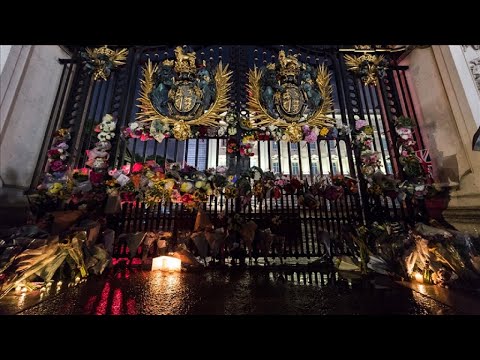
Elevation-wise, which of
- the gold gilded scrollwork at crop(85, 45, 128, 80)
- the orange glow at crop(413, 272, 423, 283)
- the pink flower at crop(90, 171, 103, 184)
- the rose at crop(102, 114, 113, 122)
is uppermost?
the gold gilded scrollwork at crop(85, 45, 128, 80)

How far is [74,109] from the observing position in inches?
279

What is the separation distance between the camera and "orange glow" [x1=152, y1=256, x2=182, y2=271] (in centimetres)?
445

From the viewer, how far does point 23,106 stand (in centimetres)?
599

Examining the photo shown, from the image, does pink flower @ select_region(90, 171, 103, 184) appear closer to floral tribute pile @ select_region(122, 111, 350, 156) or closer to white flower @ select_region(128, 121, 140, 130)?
floral tribute pile @ select_region(122, 111, 350, 156)

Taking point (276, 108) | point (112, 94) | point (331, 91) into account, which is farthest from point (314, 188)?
point (112, 94)

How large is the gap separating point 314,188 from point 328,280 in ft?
8.44

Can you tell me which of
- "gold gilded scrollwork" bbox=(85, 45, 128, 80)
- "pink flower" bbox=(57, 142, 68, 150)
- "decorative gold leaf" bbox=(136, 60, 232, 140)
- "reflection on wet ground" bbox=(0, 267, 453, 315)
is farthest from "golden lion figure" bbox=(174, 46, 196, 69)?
"reflection on wet ground" bbox=(0, 267, 453, 315)

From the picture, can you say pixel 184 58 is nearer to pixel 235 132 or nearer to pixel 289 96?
pixel 235 132

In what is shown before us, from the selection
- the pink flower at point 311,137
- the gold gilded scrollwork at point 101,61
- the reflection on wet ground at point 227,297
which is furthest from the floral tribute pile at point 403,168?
the gold gilded scrollwork at point 101,61

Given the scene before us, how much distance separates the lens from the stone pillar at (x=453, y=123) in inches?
204

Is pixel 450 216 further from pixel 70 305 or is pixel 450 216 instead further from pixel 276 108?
pixel 70 305

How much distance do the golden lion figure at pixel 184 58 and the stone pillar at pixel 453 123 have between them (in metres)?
7.15

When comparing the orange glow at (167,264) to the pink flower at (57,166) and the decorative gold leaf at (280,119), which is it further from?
the decorative gold leaf at (280,119)

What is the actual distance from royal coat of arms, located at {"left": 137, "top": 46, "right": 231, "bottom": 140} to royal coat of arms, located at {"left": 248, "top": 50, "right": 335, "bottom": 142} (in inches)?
41.4
